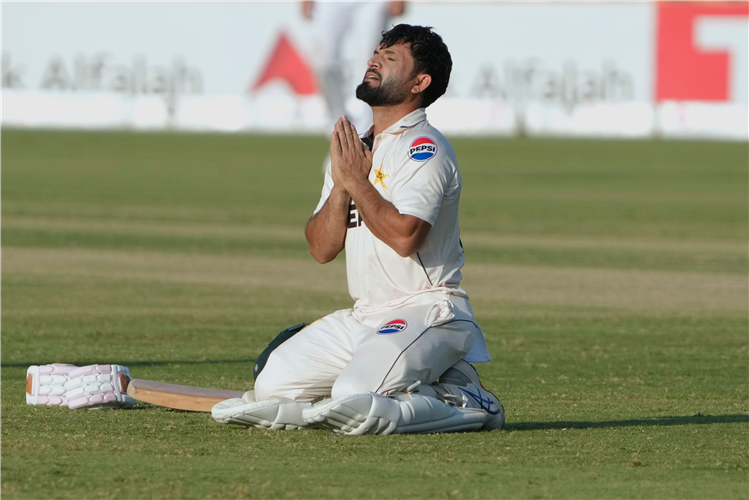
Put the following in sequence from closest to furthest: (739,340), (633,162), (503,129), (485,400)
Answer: (485,400), (739,340), (633,162), (503,129)

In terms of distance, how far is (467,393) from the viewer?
5.51 m

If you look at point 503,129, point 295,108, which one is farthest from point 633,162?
point 295,108

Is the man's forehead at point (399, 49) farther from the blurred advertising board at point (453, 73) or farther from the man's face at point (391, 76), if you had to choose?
the blurred advertising board at point (453, 73)

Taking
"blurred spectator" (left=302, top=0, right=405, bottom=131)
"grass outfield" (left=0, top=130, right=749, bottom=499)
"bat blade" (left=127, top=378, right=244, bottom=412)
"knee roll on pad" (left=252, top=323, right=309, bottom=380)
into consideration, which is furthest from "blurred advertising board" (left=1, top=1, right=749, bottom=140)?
"bat blade" (left=127, top=378, right=244, bottom=412)

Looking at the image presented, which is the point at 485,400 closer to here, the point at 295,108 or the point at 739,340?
Result: the point at 739,340

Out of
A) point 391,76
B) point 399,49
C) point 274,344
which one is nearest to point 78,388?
point 274,344

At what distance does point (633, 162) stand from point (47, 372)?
2737 centimetres

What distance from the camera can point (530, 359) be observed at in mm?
8000

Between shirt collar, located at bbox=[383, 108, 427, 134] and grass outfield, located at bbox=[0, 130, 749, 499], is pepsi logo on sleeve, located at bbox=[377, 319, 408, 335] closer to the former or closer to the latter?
grass outfield, located at bbox=[0, 130, 749, 499]

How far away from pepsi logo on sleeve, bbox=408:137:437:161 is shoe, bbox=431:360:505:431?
90 cm

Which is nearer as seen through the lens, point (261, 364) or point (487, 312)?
point (261, 364)

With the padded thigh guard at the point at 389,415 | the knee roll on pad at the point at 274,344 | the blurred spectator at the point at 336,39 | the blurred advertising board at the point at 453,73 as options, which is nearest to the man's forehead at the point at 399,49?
the knee roll on pad at the point at 274,344

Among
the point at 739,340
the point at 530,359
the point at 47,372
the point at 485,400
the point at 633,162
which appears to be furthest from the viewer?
the point at 633,162

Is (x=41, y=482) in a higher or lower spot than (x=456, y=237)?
lower
